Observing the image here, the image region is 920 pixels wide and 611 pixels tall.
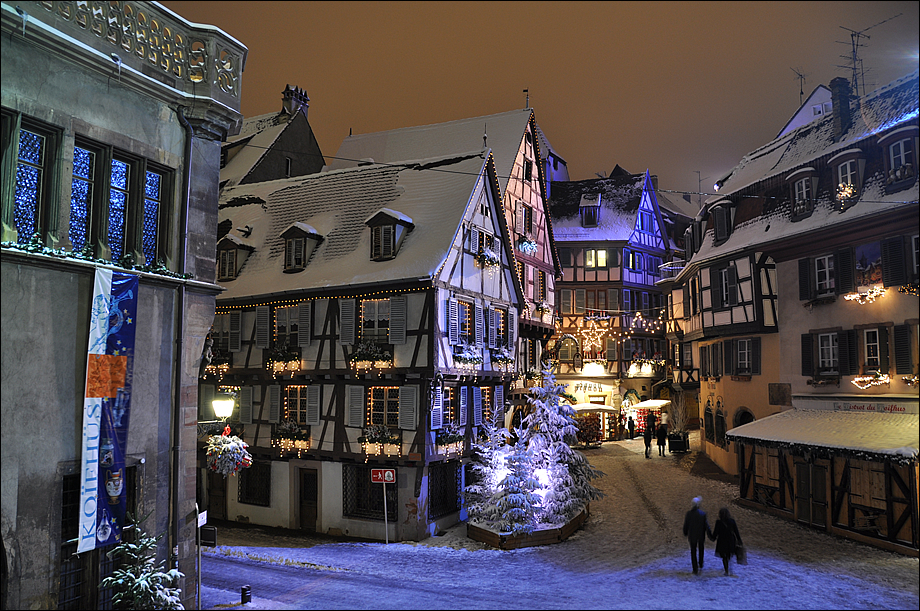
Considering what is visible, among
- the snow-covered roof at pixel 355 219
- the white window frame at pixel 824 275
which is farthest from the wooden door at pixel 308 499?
the white window frame at pixel 824 275

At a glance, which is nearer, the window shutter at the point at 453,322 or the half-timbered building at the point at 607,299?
the window shutter at the point at 453,322

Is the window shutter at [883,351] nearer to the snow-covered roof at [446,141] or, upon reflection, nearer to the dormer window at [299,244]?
the snow-covered roof at [446,141]

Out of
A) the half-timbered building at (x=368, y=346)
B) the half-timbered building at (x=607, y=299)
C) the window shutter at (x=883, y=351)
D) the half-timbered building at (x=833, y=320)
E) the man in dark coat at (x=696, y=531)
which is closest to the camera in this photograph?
the man in dark coat at (x=696, y=531)

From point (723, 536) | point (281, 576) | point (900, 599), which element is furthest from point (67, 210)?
point (900, 599)

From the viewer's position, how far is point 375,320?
74.9ft

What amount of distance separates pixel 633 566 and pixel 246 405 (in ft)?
50.4

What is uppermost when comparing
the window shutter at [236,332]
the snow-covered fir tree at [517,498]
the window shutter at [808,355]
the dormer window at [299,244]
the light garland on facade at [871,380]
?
the dormer window at [299,244]

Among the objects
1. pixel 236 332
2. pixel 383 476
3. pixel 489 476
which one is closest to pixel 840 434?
pixel 489 476

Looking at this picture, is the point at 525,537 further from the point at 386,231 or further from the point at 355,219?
the point at 355,219

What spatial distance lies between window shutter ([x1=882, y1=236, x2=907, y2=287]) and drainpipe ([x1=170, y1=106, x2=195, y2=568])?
18.4 metres

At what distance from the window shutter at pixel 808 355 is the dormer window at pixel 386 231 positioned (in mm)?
13841

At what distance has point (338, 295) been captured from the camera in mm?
23344

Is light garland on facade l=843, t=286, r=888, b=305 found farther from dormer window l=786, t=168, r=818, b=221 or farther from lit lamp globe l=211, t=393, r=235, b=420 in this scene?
lit lamp globe l=211, t=393, r=235, b=420

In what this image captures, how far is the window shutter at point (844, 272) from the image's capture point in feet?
67.7
